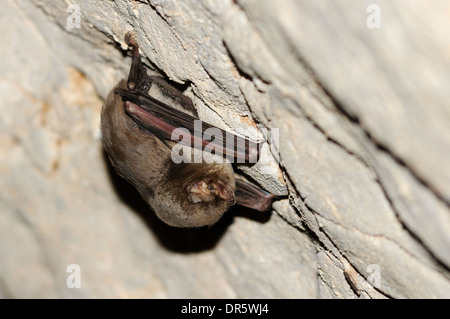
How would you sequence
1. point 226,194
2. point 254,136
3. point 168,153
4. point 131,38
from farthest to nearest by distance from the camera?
point 168,153
point 226,194
point 131,38
point 254,136

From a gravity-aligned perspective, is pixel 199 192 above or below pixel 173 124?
below

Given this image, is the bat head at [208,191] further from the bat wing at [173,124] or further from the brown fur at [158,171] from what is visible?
the bat wing at [173,124]

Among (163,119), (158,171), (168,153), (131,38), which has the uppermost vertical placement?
(131,38)

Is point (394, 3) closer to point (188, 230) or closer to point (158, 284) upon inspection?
point (188, 230)

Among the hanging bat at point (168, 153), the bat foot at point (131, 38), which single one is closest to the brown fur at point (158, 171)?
the hanging bat at point (168, 153)

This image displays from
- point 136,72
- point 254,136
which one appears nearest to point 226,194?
point 254,136

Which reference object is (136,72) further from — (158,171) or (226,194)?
(226,194)

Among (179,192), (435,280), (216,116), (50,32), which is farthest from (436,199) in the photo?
(50,32)
